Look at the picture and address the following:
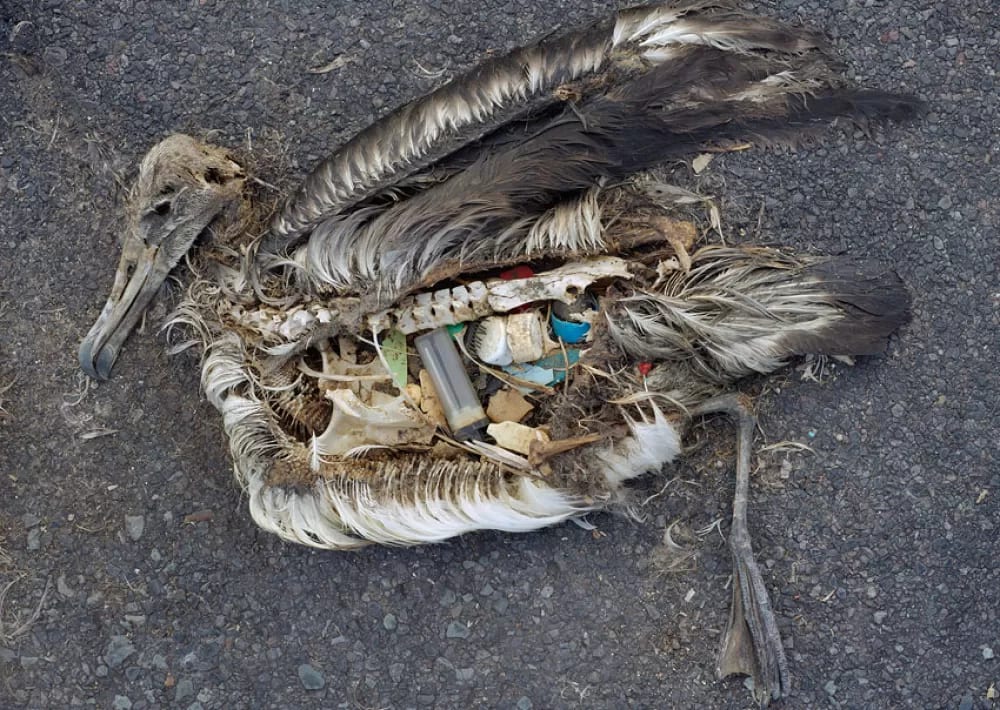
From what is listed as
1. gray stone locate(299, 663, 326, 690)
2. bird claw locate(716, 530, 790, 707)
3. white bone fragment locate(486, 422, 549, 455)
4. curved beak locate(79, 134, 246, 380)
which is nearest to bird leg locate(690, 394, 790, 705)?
bird claw locate(716, 530, 790, 707)

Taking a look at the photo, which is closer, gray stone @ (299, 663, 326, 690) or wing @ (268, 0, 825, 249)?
wing @ (268, 0, 825, 249)

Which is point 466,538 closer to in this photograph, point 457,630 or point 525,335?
point 457,630

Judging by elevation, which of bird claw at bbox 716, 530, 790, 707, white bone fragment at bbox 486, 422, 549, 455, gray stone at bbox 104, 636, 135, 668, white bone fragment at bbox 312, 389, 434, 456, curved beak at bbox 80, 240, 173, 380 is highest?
curved beak at bbox 80, 240, 173, 380

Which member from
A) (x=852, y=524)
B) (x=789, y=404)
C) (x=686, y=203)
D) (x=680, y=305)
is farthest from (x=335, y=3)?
(x=852, y=524)

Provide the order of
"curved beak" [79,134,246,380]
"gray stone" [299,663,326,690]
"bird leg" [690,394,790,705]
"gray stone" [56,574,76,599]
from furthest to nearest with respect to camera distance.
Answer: "gray stone" [56,574,76,599]
"gray stone" [299,663,326,690]
"curved beak" [79,134,246,380]
"bird leg" [690,394,790,705]

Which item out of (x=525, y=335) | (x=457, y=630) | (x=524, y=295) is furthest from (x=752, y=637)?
(x=524, y=295)

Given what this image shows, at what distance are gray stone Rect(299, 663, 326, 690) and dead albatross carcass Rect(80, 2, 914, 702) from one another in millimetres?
585

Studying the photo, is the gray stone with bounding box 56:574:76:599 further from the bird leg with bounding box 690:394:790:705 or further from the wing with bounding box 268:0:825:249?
the bird leg with bounding box 690:394:790:705

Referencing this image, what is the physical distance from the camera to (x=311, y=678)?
10.8ft

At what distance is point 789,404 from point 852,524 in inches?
18.8

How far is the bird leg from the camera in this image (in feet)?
9.70

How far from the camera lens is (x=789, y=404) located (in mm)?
3051

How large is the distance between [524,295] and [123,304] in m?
1.52

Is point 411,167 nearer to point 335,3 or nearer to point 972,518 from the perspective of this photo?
point 335,3
